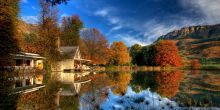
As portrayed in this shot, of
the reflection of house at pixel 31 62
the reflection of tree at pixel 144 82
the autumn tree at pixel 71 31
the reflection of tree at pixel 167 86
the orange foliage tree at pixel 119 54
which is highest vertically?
the autumn tree at pixel 71 31

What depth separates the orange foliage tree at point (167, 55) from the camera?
62594 mm

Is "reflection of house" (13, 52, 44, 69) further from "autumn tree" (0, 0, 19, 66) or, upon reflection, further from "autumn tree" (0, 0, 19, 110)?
"autumn tree" (0, 0, 19, 66)

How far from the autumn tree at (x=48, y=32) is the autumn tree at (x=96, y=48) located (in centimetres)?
2043

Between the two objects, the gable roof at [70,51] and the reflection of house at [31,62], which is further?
the gable roof at [70,51]

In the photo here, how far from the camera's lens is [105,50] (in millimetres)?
58875

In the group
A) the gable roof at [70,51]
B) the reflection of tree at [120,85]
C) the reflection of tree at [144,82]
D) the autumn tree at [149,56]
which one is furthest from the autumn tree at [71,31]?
the reflection of tree at [120,85]

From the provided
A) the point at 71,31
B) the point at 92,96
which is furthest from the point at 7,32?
the point at 71,31

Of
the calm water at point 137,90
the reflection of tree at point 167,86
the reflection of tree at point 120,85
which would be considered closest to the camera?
the calm water at point 137,90

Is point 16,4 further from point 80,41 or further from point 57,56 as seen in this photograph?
point 80,41

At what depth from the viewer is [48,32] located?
3784cm

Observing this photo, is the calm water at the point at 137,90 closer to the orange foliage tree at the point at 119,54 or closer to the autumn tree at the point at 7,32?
the autumn tree at the point at 7,32

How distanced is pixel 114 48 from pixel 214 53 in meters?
119

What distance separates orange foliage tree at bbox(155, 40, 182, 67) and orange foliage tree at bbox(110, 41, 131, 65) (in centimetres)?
854

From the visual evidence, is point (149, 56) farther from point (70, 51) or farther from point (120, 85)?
point (120, 85)
